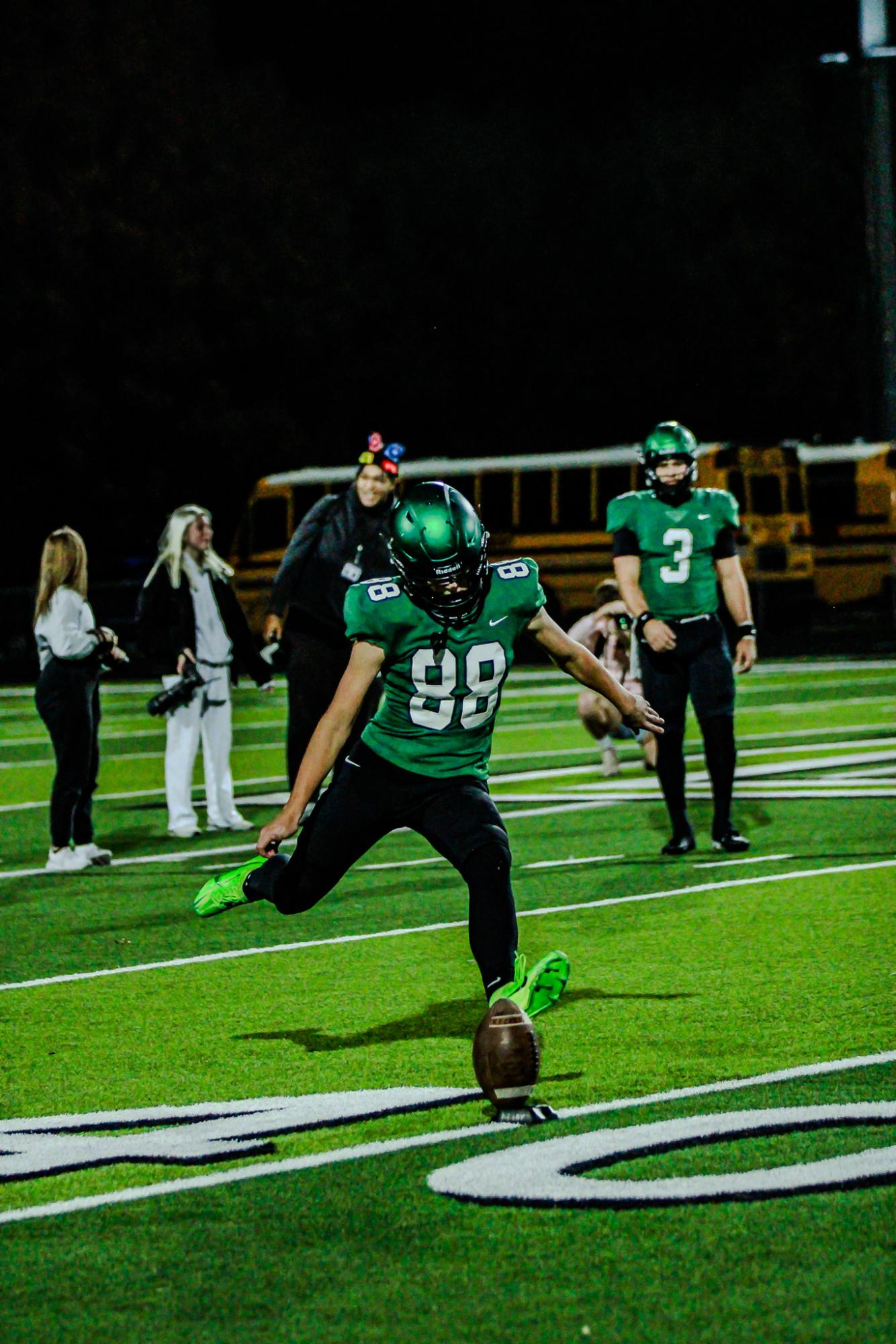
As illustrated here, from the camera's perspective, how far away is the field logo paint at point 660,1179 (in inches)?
207

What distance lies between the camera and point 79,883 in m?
11.8

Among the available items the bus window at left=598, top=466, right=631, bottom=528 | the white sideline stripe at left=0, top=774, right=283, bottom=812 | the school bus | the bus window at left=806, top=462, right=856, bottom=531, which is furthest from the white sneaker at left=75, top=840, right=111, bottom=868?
the bus window at left=806, top=462, right=856, bottom=531

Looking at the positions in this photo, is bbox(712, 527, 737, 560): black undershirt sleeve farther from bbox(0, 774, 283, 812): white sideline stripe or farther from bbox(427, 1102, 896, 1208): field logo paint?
bbox(427, 1102, 896, 1208): field logo paint

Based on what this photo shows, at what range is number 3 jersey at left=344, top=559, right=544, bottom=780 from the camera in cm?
658

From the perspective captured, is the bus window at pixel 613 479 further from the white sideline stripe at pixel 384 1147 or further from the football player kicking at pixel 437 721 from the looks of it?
the white sideline stripe at pixel 384 1147

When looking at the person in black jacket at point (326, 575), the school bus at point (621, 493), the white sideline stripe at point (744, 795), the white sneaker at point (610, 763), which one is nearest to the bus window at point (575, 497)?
the school bus at point (621, 493)

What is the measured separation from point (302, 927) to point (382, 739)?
329 cm

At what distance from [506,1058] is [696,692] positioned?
5.72 metres

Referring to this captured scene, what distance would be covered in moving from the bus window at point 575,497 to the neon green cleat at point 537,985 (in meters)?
32.1

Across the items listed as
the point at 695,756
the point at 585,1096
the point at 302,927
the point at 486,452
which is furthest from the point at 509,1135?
the point at 486,452

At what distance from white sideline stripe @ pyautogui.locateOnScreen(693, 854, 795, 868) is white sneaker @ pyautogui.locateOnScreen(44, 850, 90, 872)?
3344 mm

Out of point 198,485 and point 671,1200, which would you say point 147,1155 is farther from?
point 198,485

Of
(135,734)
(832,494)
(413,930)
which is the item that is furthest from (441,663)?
(832,494)

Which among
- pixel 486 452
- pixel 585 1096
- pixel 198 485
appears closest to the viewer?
pixel 585 1096
